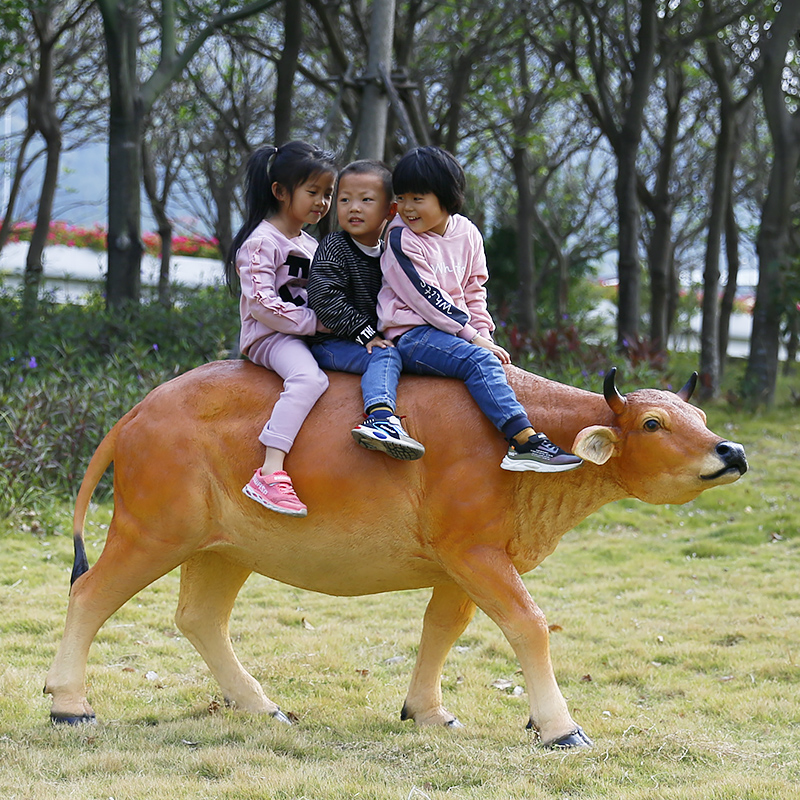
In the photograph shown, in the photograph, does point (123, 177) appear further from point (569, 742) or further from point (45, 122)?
point (569, 742)

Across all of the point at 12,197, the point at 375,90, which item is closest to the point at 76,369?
the point at 375,90

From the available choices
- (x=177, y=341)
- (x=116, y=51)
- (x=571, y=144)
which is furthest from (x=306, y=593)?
(x=571, y=144)

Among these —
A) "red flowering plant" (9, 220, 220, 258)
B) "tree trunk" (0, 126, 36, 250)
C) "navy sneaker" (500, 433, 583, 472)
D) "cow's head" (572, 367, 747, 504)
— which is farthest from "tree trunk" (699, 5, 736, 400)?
→ "red flowering plant" (9, 220, 220, 258)

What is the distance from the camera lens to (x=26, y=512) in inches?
301

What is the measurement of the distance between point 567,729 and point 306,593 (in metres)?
3.34

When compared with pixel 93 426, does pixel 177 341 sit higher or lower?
higher

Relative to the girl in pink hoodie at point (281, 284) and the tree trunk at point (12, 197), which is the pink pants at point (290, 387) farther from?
the tree trunk at point (12, 197)

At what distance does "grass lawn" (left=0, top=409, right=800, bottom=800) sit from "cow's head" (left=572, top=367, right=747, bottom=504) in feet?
3.29

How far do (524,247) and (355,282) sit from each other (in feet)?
42.0

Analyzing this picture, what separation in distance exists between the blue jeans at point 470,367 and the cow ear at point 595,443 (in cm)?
20

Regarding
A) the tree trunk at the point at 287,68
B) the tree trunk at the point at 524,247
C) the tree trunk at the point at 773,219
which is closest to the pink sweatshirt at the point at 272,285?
the tree trunk at the point at 287,68

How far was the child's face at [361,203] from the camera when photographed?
3912 millimetres

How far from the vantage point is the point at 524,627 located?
3.64 metres

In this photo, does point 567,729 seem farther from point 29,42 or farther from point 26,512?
point 29,42
